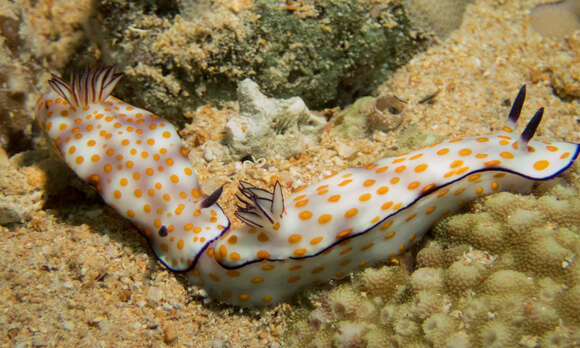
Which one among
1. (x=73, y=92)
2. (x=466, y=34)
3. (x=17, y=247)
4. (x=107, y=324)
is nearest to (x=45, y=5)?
(x=73, y=92)

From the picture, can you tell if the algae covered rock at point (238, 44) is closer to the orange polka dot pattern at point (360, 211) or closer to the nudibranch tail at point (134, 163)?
the nudibranch tail at point (134, 163)

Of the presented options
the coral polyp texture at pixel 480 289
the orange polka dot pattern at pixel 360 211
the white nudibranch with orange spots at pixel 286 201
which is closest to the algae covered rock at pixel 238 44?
the white nudibranch with orange spots at pixel 286 201

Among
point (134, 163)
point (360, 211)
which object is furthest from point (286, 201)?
point (134, 163)

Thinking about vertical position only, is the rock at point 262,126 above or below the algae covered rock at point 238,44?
below

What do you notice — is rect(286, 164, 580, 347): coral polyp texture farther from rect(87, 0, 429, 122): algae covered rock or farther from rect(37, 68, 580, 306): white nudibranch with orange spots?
rect(87, 0, 429, 122): algae covered rock

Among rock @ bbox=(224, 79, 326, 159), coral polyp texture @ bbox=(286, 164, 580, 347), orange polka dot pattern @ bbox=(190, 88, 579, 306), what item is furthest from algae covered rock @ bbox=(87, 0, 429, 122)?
coral polyp texture @ bbox=(286, 164, 580, 347)

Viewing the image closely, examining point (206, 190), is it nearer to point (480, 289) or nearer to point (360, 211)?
point (360, 211)
